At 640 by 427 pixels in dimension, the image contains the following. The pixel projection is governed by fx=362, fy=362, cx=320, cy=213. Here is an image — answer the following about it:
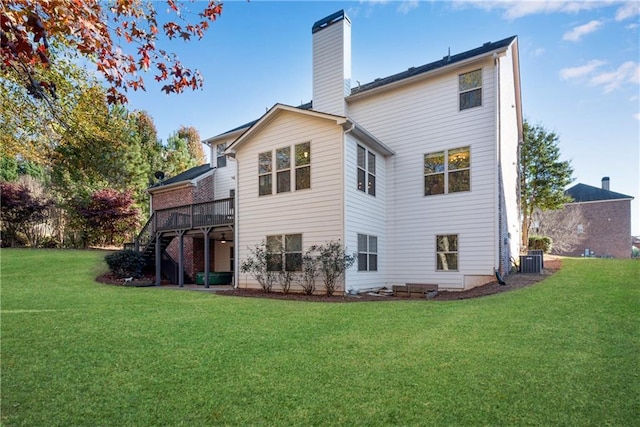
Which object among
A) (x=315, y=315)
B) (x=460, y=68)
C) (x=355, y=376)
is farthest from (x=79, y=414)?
(x=460, y=68)

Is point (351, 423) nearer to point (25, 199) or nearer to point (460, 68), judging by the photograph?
point (460, 68)

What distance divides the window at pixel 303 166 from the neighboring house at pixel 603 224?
27368 mm

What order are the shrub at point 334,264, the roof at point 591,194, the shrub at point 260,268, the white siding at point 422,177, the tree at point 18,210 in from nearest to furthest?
the shrub at point 334,264 < the white siding at point 422,177 < the shrub at point 260,268 < the tree at point 18,210 < the roof at point 591,194

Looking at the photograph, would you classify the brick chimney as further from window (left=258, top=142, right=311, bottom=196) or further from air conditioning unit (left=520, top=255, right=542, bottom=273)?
air conditioning unit (left=520, top=255, right=542, bottom=273)

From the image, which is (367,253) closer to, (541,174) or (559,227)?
(541,174)

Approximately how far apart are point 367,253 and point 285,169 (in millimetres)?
4127

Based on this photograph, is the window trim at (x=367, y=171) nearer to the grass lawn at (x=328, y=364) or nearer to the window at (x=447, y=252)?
the window at (x=447, y=252)

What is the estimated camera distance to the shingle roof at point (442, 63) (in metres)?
12.0

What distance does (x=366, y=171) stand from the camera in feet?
41.0

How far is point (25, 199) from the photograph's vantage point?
923 inches

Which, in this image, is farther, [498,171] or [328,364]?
[498,171]

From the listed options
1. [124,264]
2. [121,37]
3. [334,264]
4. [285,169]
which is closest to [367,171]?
[285,169]

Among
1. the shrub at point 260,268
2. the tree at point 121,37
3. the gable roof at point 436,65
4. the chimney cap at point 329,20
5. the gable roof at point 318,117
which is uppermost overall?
the chimney cap at point 329,20

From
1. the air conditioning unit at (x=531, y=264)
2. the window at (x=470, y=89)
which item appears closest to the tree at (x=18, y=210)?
the window at (x=470, y=89)
